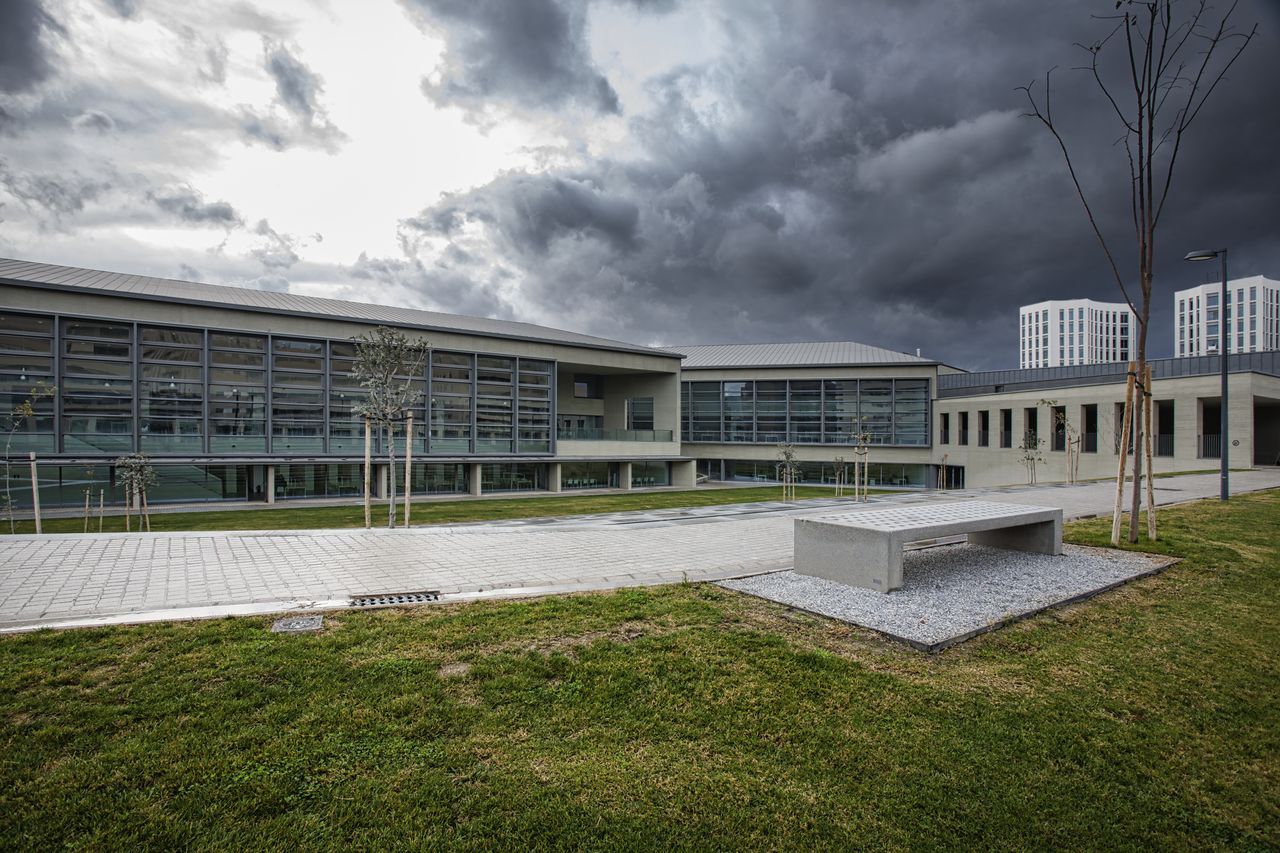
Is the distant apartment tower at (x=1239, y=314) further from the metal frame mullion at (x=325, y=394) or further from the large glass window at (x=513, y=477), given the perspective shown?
the metal frame mullion at (x=325, y=394)

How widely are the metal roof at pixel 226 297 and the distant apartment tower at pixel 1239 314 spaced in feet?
415

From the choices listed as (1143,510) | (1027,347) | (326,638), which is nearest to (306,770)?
(326,638)

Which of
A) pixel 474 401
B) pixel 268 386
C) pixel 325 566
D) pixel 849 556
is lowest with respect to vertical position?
pixel 325 566

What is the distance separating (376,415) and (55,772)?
604 inches

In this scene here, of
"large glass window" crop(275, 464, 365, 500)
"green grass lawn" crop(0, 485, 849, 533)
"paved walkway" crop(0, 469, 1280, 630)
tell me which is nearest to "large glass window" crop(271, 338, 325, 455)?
"large glass window" crop(275, 464, 365, 500)

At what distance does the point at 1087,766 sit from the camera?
12.9 feet

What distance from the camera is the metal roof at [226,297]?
2541 centimetres

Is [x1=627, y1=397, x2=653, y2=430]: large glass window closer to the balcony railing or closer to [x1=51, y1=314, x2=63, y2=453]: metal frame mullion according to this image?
the balcony railing

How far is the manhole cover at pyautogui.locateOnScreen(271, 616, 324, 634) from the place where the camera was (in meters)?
6.09

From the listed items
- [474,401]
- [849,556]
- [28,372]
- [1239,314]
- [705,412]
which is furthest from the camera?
[1239,314]

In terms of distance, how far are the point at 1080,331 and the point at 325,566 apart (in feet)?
583

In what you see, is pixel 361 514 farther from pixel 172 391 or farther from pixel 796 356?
pixel 796 356

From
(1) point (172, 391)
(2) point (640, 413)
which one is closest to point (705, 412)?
(2) point (640, 413)

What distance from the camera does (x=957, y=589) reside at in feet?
26.4
